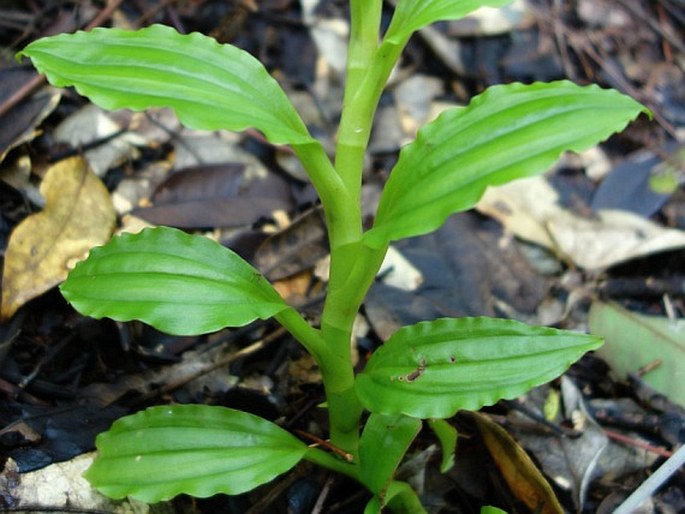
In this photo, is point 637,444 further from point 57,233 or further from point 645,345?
point 57,233

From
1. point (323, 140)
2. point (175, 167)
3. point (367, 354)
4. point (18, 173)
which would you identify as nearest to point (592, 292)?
point (367, 354)

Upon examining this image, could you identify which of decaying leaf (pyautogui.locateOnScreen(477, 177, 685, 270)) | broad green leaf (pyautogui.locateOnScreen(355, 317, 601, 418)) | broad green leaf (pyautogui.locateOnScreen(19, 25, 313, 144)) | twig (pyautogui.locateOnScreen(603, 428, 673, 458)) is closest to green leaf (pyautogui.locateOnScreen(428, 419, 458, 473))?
broad green leaf (pyautogui.locateOnScreen(355, 317, 601, 418))

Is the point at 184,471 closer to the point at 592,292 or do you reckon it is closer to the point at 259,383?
the point at 259,383

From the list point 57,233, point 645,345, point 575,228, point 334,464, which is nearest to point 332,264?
point 334,464

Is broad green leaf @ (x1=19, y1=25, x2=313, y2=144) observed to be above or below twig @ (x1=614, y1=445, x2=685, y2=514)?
above

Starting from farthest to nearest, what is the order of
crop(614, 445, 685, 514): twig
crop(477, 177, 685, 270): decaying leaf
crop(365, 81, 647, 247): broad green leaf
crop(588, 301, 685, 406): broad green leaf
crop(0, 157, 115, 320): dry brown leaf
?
1. crop(477, 177, 685, 270): decaying leaf
2. crop(588, 301, 685, 406): broad green leaf
3. crop(0, 157, 115, 320): dry brown leaf
4. crop(614, 445, 685, 514): twig
5. crop(365, 81, 647, 247): broad green leaf

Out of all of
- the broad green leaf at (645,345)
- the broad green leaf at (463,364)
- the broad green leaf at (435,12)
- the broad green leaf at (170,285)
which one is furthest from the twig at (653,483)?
the broad green leaf at (435,12)

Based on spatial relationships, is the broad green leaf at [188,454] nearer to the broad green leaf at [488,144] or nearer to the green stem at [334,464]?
the green stem at [334,464]

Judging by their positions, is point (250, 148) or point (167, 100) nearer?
point (167, 100)

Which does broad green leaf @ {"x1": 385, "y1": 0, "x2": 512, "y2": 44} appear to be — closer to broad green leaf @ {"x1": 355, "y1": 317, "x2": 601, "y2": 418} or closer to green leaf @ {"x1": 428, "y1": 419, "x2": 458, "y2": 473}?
broad green leaf @ {"x1": 355, "y1": 317, "x2": 601, "y2": 418}
